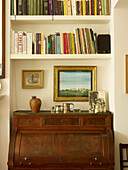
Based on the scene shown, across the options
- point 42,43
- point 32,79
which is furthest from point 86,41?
point 32,79

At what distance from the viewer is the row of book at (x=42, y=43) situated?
3434 millimetres

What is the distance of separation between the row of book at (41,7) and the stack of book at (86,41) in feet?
0.98

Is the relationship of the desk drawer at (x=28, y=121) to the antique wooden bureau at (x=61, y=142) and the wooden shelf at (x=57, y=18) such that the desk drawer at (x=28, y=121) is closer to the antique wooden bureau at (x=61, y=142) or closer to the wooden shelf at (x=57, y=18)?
the antique wooden bureau at (x=61, y=142)

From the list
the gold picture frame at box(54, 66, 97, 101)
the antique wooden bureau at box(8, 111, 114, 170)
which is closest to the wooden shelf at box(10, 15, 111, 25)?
the gold picture frame at box(54, 66, 97, 101)

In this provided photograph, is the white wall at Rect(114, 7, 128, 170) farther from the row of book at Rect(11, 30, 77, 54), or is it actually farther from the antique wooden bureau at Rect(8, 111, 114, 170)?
the row of book at Rect(11, 30, 77, 54)

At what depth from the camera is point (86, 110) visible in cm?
365

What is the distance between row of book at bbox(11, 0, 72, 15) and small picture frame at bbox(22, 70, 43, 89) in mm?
799

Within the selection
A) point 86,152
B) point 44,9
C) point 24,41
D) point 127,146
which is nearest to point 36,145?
point 86,152

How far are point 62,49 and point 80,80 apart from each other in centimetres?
52

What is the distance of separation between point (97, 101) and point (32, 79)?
3.13 feet

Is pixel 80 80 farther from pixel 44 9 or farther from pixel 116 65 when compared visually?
pixel 44 9

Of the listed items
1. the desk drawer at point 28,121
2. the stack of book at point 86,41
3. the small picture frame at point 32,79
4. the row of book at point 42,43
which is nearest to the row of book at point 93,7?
the stack of book at point 86,41

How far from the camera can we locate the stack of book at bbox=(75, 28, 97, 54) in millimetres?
3461

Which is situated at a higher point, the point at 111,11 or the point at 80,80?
the point at 111,11
